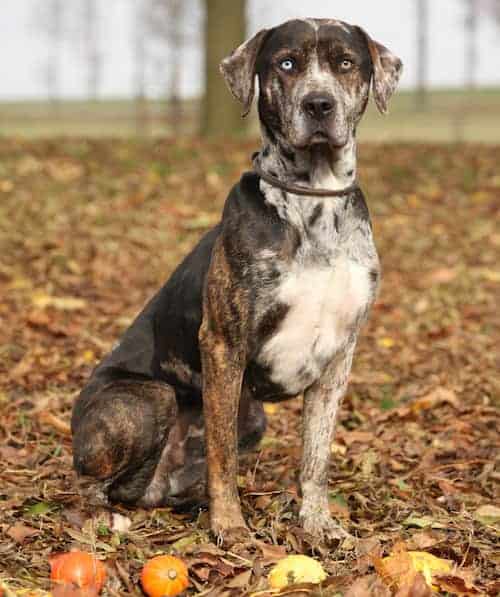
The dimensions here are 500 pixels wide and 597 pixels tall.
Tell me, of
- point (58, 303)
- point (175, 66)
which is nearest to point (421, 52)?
point (175, 66)

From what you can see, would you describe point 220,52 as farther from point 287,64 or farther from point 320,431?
point 320,431

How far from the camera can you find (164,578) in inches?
139

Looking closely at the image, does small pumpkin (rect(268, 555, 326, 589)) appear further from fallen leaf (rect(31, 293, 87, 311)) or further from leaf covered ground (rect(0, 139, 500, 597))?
fallen leaf (rect(31, 293, 87, 311))

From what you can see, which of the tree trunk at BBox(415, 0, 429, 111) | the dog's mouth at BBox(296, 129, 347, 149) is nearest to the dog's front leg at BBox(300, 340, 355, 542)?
the dog's mouth at BBox(296, 129, 347, 149)

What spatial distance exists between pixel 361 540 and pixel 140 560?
940 millimetres

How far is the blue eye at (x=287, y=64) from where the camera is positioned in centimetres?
407

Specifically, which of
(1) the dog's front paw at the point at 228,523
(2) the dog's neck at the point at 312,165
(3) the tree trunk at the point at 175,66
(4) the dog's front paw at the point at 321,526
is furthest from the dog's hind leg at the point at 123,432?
(3) the tree trunk at the point at 175,66

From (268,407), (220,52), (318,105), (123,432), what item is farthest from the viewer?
(220,52)

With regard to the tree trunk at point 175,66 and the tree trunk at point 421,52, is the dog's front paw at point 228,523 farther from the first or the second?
the tree trunk at point 421,52

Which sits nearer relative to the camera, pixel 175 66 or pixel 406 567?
pixel 406 567

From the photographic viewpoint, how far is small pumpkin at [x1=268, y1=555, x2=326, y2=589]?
352 centimetres

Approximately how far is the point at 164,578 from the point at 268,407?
9.76 ft

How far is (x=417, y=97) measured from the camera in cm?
5909

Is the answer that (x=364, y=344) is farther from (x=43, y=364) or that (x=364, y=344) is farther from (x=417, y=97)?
(x=417, y=97)
